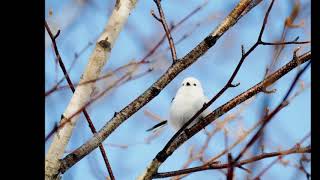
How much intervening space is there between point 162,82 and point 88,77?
0.17 meters

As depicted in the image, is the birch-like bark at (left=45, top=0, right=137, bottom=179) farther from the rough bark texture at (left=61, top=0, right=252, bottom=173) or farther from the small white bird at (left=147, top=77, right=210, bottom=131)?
the small white bird at (left=147, top=77, right=210, bottom=131)

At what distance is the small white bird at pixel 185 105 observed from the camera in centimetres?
165

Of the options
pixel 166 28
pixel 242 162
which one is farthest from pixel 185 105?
pixel 242 162

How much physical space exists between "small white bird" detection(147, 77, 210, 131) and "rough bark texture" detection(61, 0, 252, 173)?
1.93ft

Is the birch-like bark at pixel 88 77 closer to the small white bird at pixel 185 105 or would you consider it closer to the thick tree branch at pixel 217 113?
the thick tree branch at pixel 217 113

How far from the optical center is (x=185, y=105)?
173 centimetres

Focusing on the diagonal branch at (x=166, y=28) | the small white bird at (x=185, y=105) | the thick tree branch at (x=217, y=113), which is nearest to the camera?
the thick tree branch at (x=217, y=113)

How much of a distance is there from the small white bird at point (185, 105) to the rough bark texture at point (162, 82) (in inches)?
23.1

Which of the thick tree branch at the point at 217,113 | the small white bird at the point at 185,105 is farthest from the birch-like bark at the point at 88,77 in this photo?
the small white bird at the point at 185,105

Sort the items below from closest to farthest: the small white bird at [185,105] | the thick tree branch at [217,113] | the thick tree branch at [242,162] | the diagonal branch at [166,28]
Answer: the thick tree branch at [242,162]
the thick tree branch at [217,113]
the diagonal branch at [166,28]
the small white bird at [185,105]

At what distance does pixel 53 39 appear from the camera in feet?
2.95
